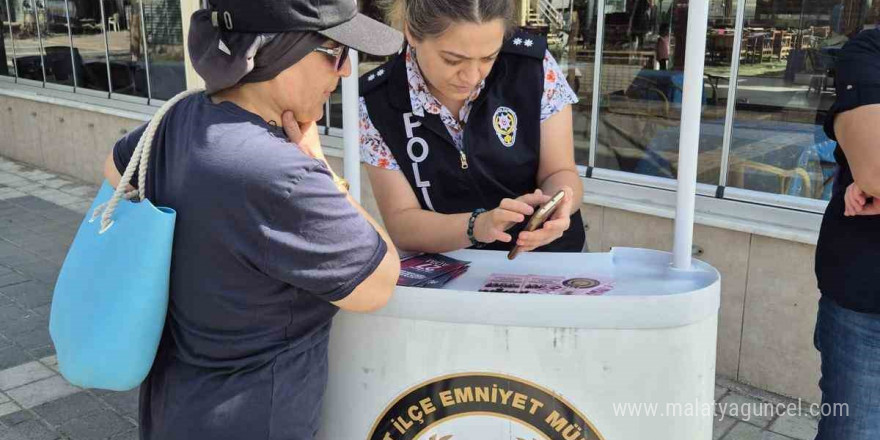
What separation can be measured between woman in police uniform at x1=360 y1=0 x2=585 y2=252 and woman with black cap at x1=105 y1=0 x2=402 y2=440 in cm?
43

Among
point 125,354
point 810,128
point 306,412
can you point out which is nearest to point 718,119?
point 810,128

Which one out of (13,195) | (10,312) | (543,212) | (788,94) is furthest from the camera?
(13,195)

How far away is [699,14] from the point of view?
1.45m

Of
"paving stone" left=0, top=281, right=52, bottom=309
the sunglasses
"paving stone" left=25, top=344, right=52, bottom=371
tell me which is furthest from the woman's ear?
"paving stone" left=0, top=281, right=52, bottom=309

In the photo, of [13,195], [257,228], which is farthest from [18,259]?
[257,228]

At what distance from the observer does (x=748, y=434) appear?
3135mm

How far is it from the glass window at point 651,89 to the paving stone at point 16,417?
3.06 metres

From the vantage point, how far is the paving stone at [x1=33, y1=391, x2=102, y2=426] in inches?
131

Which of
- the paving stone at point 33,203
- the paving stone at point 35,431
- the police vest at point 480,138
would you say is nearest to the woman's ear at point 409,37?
the police vest at point 480,138

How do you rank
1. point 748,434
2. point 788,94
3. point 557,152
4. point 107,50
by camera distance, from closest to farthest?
point 557,152, point 748,434, point 788,94, point 107,50

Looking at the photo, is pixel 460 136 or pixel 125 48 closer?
pixel 460 136

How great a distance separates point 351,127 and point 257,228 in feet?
1.85

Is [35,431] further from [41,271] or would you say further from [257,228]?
[257,228]

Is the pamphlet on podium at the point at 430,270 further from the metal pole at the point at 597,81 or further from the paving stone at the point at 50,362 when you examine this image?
the paving stone at the point at 50,362
